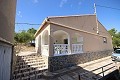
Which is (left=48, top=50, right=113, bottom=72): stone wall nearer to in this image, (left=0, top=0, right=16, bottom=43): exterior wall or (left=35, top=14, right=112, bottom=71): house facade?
(left=35, top=14, right=112, bottom=71): house facade

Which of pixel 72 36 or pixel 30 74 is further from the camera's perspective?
pixel 72 36

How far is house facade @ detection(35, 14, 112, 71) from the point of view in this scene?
35.0 ft

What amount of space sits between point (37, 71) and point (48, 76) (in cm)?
126

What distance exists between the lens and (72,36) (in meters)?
12.5

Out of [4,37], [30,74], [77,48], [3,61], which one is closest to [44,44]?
[77,48]

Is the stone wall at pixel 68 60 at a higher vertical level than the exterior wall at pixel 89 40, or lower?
lower

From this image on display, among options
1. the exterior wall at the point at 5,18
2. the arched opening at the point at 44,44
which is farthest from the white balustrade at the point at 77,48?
the exterior wall at the point at 5,18

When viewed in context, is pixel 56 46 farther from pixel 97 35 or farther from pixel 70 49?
pixel 97 35

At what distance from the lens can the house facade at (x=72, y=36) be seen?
1067 cm

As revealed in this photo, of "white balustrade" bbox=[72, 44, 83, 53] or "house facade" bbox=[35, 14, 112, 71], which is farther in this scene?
"white balustrade" bbox=[72, 44, 83, 53]

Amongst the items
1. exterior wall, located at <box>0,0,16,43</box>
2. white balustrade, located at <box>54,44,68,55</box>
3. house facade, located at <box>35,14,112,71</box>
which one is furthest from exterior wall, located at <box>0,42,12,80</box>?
white balustrade, located at <box>54,44,68,55</box>

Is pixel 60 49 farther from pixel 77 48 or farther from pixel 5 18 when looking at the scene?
pixel 5 18

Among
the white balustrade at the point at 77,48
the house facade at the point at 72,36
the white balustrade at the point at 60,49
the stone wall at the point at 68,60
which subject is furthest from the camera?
the white balustrade at the point at 77,48

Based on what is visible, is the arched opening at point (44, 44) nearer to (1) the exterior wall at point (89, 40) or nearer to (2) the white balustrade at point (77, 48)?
(1) the exterior wall at point (89, 40)
